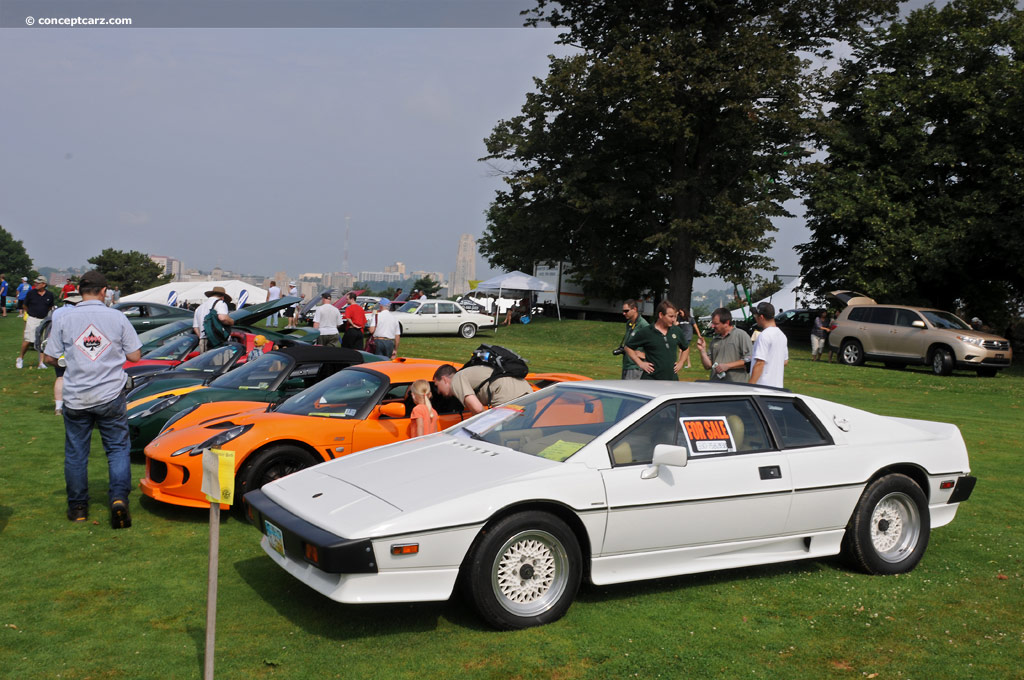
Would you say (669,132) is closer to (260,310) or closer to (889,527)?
(260,310)

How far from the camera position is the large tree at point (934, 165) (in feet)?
93.4

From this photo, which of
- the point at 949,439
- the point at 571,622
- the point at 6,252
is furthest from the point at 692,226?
the point at 6,252

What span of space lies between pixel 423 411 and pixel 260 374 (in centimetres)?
315

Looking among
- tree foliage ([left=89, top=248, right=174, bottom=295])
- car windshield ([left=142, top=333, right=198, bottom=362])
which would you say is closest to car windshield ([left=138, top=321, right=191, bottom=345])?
car windshield ([left=142, top=333, right=198, bottom=362])

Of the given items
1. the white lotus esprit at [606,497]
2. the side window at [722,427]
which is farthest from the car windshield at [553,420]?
the side window at [722,427]

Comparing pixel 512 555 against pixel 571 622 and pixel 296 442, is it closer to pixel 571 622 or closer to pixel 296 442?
pixel 571 622

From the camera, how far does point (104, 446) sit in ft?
21.7

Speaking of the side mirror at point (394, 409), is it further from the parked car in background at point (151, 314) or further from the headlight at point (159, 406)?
the parked car in background at point (151, 314)

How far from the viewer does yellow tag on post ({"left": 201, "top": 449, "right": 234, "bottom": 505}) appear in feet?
12.9

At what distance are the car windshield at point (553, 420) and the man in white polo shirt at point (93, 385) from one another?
2776 mm

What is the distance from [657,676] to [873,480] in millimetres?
2651

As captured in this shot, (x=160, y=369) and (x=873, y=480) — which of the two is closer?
(x=873, y=480)

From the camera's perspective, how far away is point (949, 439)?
636 cm

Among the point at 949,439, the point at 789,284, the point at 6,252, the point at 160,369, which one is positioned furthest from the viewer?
the point at 6,252
